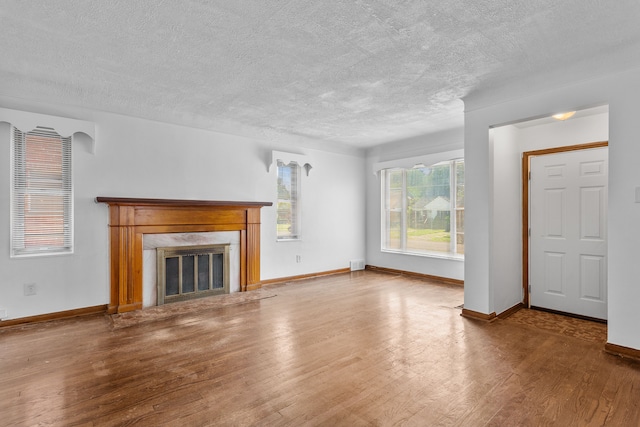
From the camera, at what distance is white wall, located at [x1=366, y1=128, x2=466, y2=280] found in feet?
18.7

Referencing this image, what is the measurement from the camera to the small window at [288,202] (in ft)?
19.8

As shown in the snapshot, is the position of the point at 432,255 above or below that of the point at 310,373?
above

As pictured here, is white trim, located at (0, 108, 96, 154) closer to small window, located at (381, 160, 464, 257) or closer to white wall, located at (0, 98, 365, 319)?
white wall, located at (0, 98, 365, 319)

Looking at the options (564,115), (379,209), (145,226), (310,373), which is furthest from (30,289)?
(564,115)

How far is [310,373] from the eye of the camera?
2607 millimetres

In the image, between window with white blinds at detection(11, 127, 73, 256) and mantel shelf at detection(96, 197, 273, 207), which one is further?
mantel shelf at detection(96, 197, 273, 207)

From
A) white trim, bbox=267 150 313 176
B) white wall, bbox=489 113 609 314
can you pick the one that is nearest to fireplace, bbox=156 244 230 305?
white trim, bbox=267 150 313 176

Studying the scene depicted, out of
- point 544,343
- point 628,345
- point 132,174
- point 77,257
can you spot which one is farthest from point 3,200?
point 628,345

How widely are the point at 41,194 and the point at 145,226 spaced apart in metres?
1.15

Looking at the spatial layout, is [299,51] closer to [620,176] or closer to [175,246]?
[620,176]

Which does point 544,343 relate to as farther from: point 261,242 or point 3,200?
point 3,200

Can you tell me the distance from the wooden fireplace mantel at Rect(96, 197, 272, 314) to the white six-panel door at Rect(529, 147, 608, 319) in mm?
4048

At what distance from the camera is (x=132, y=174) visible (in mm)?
4465

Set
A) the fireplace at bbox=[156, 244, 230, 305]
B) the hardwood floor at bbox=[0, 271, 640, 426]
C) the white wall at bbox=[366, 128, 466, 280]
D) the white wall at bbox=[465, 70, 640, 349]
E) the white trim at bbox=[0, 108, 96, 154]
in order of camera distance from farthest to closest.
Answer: the white wall at bbox=[366, 128, 466, 280], the fireplace at bbox=[156, 244, 230, 305], the white trim at bbox=[0, 108, 96, 154], the white wall at bbox=[465, 70, 640, 349], the hardwood floor at bbox=[0, 271, 640, 426]
